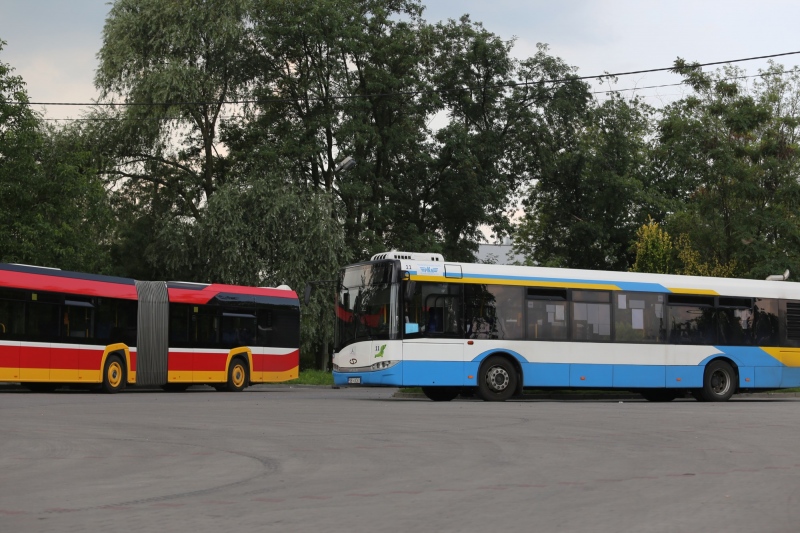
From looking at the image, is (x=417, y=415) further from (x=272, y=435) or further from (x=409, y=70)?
(x=409, y=70)

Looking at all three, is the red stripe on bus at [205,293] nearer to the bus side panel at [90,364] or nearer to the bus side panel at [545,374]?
the bus side panel at [90,364]

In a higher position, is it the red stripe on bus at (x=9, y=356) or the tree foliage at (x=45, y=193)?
the tree foliage at (x=45, y=193)

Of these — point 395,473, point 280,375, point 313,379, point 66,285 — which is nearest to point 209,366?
point 280,375

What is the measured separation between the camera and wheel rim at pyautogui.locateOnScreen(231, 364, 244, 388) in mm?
34594

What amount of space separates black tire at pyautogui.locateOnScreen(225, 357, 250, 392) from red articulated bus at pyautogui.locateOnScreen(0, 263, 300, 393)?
0.09 ft

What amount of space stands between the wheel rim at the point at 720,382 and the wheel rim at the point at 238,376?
1342 centimetres

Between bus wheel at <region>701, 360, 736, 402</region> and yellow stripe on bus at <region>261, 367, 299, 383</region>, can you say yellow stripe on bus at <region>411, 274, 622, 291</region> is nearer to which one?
bus wheel at <region>701, 360, 736, 402</region>

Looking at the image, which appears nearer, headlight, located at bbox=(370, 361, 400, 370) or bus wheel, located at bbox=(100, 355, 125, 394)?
headlight, located at bbox=(370, 361, 400, 370)

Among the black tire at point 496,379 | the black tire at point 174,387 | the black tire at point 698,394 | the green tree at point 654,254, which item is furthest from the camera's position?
the green tree at point 654,254

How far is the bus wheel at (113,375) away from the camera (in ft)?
99.1

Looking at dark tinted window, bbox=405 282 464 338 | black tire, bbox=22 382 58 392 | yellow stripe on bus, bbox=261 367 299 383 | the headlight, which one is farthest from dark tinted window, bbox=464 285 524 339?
black tire, bbox=22 382 58 392

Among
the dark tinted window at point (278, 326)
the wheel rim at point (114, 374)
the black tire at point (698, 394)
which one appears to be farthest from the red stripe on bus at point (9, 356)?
the black tire at point (698, 394)

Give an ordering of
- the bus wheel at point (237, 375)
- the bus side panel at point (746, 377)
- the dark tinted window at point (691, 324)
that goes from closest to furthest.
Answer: the dark tinted window at point (691, 324)
the bus side panel at point (746, 377)
the bus wheel at point (237, 375)

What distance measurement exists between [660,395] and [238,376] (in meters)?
12.0
